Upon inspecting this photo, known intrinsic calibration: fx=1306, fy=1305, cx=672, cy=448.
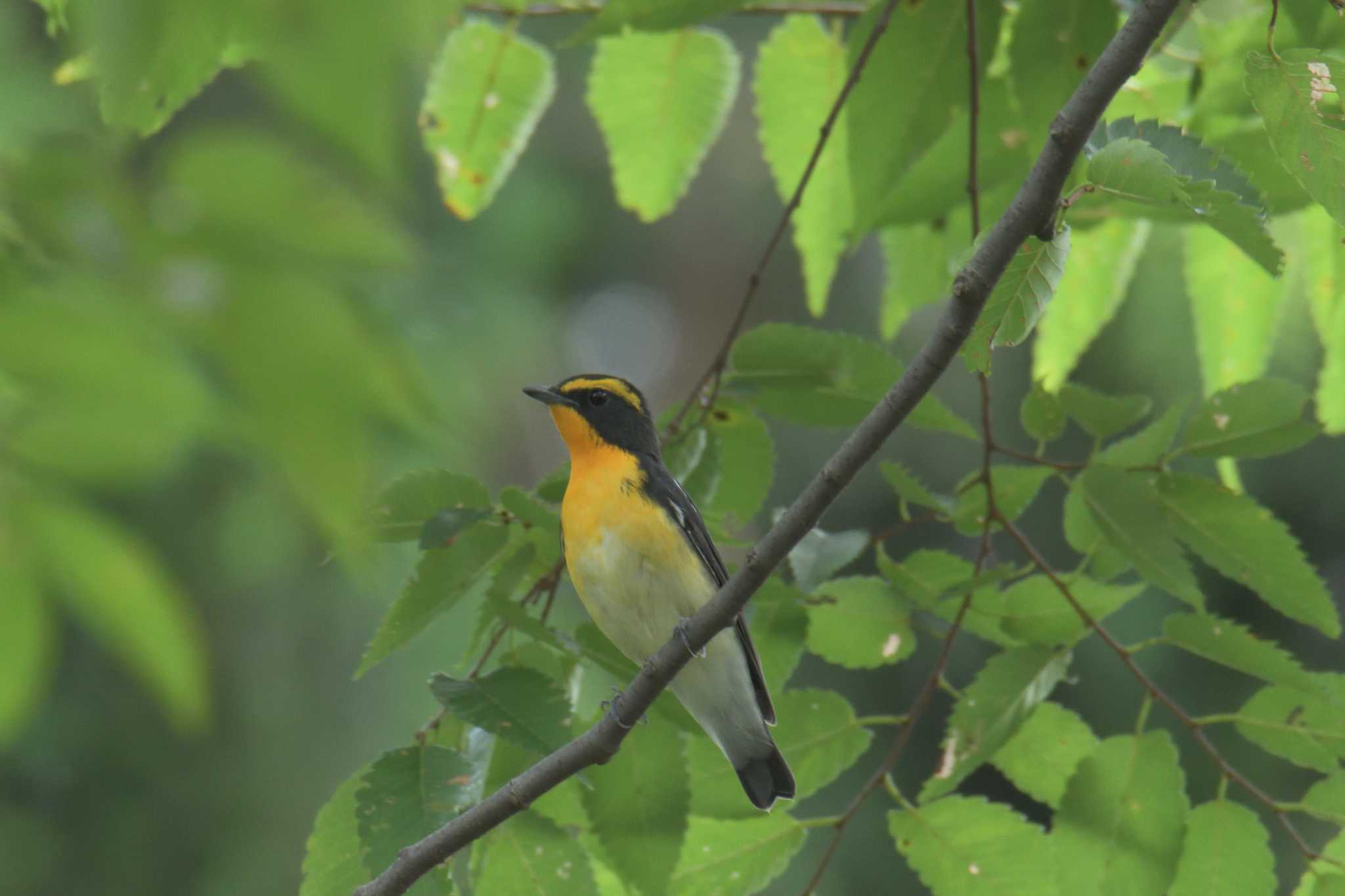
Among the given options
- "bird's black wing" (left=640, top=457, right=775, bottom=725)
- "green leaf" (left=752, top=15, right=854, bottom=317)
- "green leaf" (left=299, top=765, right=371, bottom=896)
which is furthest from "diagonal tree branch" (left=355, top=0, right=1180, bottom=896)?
"green leaf" (left=752, top=15, right=854, bottom=317)

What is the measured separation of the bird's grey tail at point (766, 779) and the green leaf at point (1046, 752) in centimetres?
52

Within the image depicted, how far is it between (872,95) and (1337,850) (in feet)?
6.49

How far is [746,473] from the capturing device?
10.8ft

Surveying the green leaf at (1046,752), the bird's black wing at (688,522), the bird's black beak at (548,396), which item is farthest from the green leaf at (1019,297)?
the bird's black beak at (548,396)

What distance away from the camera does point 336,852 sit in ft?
8.79

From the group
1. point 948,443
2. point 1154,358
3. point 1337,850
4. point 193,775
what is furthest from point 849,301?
point 1337,850

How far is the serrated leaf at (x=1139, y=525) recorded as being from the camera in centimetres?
275

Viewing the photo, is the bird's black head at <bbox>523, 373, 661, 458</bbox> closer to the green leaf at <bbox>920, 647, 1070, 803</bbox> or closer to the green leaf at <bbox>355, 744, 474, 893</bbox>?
the green leaf at <bbox>920, 647, 1070, 803</bbox>

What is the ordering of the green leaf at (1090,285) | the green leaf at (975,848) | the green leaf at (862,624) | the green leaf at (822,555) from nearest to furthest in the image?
the green leaf at (822,555) < the green leaf at (975,848) < the green leaf at (862,624) < the green leaf at (1090,285)

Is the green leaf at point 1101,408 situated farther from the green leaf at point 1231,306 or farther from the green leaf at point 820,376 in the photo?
the green leaf at point 1231,306

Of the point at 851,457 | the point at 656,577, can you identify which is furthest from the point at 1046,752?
the point at 851,457

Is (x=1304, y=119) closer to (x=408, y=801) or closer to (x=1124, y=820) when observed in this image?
(x=1124, y=820)

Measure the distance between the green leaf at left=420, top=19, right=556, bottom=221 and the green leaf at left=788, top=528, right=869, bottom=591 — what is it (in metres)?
1.49

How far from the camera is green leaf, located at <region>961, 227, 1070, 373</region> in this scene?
207 centimetres
